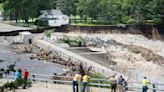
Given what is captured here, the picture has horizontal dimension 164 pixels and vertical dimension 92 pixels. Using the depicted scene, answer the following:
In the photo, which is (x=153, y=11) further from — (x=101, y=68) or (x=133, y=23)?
(x=101, y=68)

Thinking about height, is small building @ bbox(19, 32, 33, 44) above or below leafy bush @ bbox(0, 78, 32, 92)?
below

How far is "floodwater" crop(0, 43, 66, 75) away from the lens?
160 ft

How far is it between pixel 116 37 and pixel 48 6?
79.7ft

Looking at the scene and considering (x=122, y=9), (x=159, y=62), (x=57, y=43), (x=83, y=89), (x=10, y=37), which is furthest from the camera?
(x=122, y=9)

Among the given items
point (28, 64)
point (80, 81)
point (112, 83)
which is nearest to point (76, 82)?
point (80, 81)

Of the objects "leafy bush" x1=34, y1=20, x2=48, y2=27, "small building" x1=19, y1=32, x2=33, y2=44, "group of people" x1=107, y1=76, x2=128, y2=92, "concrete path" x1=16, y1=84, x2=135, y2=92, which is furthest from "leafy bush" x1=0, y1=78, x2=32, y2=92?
"leafy bush" x1=34, y1=20, x2=48, y2=27

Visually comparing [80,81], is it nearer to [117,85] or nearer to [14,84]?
[117,85]

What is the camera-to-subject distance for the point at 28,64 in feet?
174

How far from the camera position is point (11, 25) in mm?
92812

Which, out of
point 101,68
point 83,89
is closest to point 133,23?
point 101,68

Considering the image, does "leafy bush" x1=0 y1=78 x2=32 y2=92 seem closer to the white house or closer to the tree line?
the tree line

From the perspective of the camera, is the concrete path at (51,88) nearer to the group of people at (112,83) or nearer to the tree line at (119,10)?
the group of people at (112,83)

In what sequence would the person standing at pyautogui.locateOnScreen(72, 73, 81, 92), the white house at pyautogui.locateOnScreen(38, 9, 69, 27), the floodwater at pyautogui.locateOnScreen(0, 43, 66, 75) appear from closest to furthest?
the person standing at pyautogui.locateOnScreen(72, 73, 81, 92)
the floodwater at pyautogui.locateOnScreen(0, 43, 66, 75)
the white house at pyautogui.locateOnScreen(38, 9, 69, 27)

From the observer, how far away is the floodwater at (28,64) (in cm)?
4882
